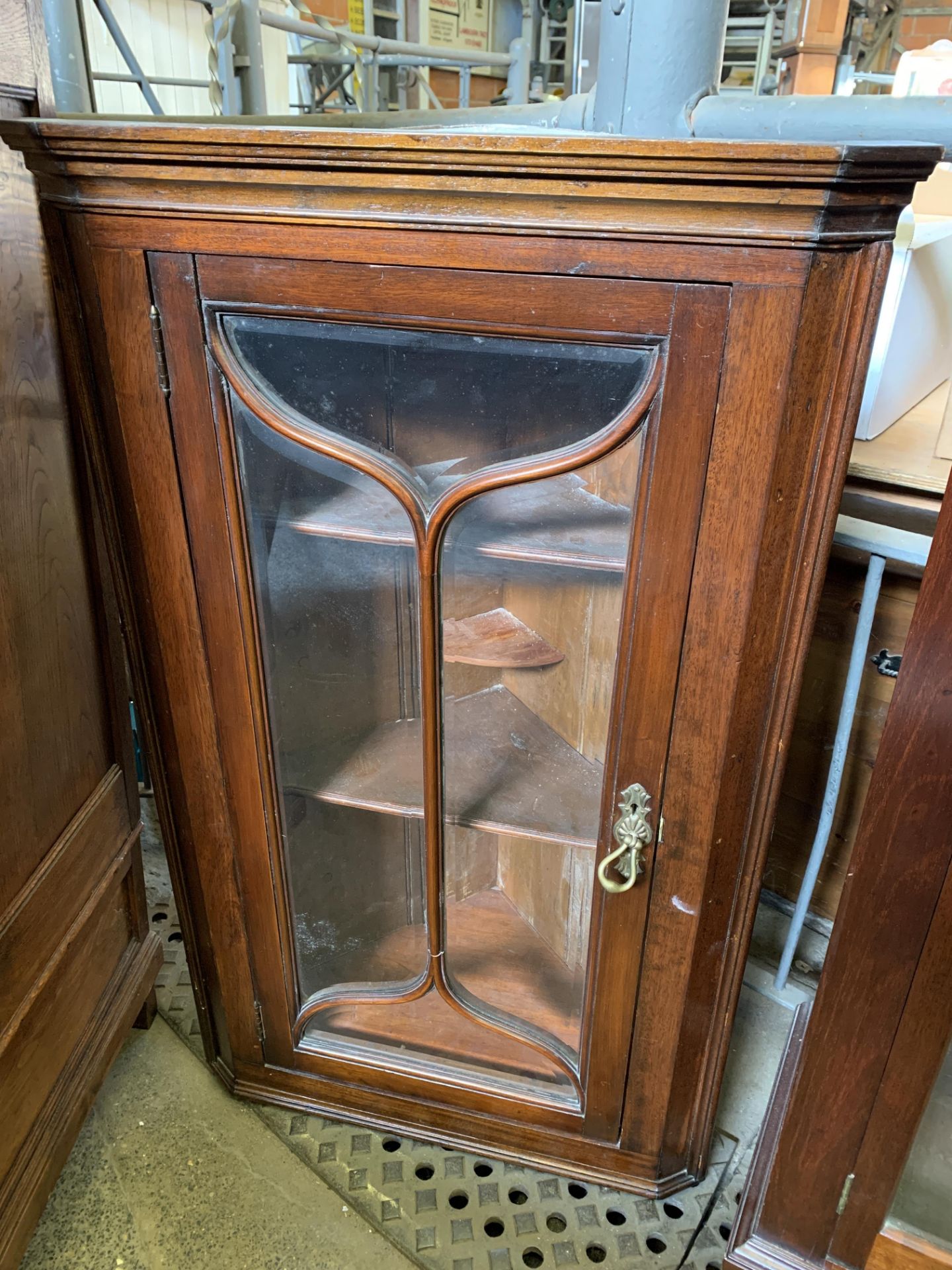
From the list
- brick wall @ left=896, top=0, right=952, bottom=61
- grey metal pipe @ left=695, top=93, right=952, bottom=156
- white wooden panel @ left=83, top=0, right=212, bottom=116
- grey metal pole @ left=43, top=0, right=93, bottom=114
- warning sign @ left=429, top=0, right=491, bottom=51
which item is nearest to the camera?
grey metal pipe @ left=695, top=93, right=952, bottom=156

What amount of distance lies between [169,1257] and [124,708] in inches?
23.0

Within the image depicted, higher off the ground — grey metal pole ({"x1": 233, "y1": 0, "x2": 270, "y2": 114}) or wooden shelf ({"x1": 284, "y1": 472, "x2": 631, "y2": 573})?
grey metal pole ({"x1": 233, "y1": 0, "x2": 270, "y2": 114})

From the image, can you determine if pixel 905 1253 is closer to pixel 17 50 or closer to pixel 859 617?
pixel 859 617

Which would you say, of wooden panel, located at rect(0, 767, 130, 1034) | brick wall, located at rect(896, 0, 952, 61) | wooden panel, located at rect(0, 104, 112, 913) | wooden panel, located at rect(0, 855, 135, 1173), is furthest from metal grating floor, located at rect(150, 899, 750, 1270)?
brick wall, located at rect(896, 0, 952, 61)

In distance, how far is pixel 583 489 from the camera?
2.25ft

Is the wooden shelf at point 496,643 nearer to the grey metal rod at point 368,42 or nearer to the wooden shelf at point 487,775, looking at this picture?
the wooden shelf at point 487,775

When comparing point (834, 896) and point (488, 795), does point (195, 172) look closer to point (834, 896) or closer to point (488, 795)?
point (488, 795)

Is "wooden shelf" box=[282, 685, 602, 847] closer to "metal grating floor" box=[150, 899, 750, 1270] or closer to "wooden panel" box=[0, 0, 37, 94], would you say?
"metal grating floor" box=[150, 899, 750, 1270]

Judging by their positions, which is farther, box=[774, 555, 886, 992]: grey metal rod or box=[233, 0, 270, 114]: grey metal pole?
box=[233, 0, 270, 114]: grey metal pole

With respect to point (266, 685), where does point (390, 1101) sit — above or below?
below

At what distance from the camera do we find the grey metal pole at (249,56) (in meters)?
1.50

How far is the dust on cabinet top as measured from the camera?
53cm

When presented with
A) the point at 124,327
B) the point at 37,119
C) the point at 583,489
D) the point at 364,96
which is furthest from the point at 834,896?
the point at 364,96

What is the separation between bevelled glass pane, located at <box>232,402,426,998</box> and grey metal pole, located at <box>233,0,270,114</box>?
1.13 m
